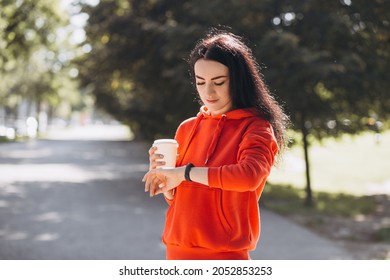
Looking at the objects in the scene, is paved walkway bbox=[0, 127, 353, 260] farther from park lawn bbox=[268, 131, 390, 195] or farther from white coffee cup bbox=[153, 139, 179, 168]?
white coffee cup bbox=[153, 139, 179, 168]

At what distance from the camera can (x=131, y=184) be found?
13.1 metres

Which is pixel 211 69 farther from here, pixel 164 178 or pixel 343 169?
pixel 343 169

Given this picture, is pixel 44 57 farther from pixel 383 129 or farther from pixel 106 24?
pixel 383 129

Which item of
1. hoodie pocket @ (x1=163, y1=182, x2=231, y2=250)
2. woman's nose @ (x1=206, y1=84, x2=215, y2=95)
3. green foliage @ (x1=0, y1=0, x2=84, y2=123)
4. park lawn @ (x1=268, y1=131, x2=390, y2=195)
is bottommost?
hoodie pocket @ (x1=163, y1=182, x2=231, y2=250)

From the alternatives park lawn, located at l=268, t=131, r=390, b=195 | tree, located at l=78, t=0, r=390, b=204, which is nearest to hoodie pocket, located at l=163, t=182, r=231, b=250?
tree, located at l=78, t=0, r=390, b=204

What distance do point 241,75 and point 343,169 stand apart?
18633 millimetres

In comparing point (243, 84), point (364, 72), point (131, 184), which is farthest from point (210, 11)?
point (243, 84)

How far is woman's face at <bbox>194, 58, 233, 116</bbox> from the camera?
1.91 metres

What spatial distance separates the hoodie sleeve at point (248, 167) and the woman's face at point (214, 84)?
0.19m

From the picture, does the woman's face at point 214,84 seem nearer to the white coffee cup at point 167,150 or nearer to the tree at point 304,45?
the white coffee cup at point 167,150

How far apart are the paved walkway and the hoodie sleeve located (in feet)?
14.8

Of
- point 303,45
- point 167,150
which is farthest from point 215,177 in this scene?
point 303,45

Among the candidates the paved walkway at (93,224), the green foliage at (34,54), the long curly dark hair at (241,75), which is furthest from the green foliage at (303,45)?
the long curly dark hair at (241,75)
